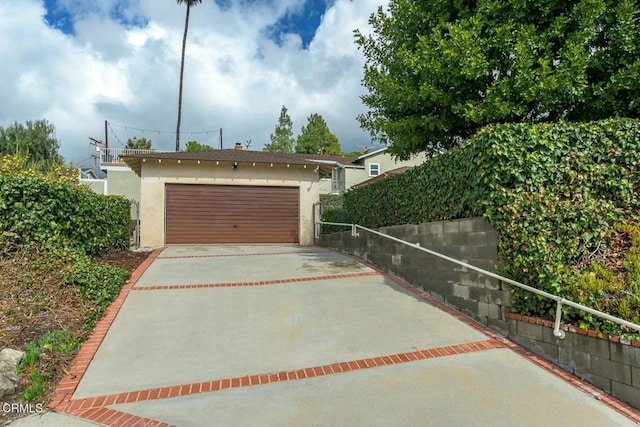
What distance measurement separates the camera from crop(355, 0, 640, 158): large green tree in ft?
17.2

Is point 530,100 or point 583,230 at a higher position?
point 530,100

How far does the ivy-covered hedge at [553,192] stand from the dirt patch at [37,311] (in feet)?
16.9

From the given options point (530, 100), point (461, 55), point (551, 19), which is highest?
point (551, 19)

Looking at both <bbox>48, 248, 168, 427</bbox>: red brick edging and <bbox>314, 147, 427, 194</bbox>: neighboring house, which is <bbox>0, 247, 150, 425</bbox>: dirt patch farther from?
<bbox>314, 147, 427, 194</bbox>: neighboring house

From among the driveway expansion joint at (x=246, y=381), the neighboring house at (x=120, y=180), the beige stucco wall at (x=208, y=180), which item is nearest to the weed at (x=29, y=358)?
the driveway expansion joint at (x=246, y=381)

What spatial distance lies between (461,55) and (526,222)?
9.86 feet

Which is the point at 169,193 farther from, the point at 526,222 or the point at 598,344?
the point at 598,344

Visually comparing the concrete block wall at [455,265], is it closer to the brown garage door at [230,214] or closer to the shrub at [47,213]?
the brown garage door at [230,214]

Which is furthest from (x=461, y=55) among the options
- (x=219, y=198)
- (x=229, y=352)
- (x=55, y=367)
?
(x=219, y=198)

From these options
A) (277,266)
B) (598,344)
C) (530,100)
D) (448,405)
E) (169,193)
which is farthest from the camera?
(169,193)

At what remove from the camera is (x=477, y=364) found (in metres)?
3.82

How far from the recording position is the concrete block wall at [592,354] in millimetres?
3203

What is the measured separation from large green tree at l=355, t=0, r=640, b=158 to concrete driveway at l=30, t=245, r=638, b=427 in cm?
353

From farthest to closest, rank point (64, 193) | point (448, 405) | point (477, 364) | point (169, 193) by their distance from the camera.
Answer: point (169, 193) < point (64, 193) < point (477, 364) < point (448, 405)
